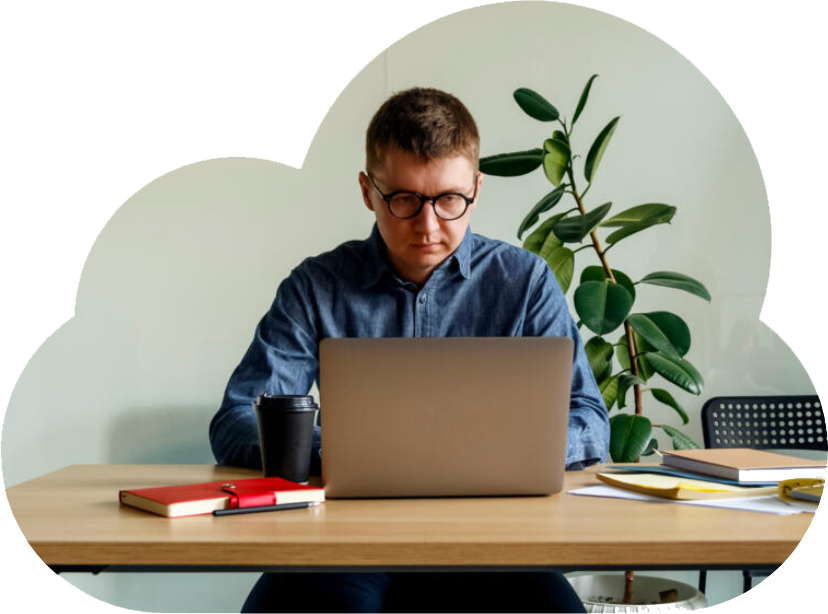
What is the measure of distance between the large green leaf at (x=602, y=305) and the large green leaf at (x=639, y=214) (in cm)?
25

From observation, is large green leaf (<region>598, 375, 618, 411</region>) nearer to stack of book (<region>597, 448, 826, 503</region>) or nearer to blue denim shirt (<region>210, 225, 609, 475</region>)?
blue denim shirt (<region>210, 225, 609, 475</region>)

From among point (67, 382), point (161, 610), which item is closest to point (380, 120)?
point (67, 382)

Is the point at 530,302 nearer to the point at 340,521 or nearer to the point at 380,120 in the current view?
the point at 380,120

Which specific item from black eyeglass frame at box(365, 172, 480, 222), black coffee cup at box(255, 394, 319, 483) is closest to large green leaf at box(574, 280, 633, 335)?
black eyeglass frame at box(365, 172, 480, 222)

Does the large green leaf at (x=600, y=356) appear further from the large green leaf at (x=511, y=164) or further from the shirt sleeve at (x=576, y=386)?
the shirt sleeve at (x=576, y=386)

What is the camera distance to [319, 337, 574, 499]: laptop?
121cm

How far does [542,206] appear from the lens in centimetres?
274

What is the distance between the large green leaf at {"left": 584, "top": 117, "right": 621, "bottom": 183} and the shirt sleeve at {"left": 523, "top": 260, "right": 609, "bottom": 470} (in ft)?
2.75

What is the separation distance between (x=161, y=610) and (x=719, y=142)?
2.48 m

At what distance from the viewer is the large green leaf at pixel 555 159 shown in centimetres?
274

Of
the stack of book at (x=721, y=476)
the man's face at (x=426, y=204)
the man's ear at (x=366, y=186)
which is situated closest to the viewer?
the stack of book at (x=721, y=476)

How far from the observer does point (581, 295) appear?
2.56 metres

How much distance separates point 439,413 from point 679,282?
66.2 inches

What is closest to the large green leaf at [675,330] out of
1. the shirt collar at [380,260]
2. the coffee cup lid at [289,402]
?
the shirt collar at [380,260]
